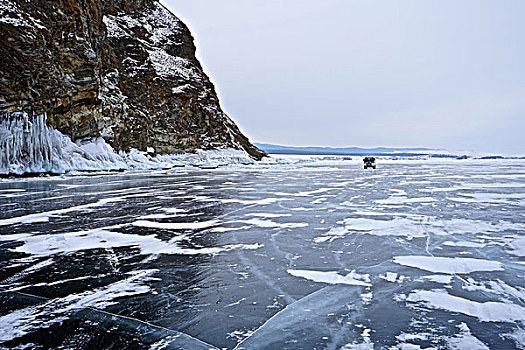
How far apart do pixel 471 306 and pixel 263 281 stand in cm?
209

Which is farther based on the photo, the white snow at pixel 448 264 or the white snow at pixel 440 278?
the white snow at pixel 448 264

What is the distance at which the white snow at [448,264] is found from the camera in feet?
14.9

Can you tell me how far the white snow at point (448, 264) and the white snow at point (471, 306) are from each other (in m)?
0.84

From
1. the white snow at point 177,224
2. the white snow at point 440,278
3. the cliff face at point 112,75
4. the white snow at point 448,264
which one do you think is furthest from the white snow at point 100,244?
the cliff face at point 112,75

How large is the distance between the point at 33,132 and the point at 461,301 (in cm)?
2493

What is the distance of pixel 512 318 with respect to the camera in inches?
123

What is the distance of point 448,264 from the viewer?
4750 millimetres

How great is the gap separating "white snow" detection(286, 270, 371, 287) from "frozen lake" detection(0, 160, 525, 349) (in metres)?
0.02

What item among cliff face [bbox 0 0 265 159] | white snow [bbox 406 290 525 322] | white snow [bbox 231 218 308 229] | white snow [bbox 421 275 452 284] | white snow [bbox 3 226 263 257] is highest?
cliff face [bbox 0 0 265 159]

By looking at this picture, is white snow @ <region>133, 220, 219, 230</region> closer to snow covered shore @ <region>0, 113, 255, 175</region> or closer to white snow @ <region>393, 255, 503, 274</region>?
white snow @ <region>393, 255, 503, 274</region>

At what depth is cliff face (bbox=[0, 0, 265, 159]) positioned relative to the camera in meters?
22.5

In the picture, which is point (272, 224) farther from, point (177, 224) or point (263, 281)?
point (263, 281)

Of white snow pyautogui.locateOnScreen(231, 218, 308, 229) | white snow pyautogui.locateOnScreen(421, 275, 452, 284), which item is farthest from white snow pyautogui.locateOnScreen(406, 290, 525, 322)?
white snow pyautogui.locateOnScreen(231, 218, 308, 229)

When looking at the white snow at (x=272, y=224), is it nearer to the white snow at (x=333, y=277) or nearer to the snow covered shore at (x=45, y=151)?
the white snow at (x=333, y=277)
